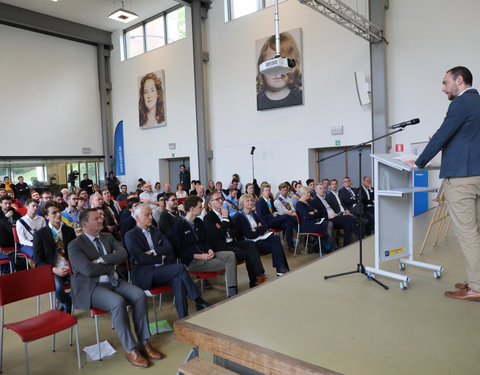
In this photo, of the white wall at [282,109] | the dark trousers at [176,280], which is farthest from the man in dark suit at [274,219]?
the white wall at [282,109]

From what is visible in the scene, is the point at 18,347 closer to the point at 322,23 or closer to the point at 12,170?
the point at 322,23

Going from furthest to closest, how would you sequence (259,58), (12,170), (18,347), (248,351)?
(12,170) → (259,58) → (18,347) → (248,351)

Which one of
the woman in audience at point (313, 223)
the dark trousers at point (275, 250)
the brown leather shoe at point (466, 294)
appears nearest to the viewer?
the brown leather shoe at point (466, 294)

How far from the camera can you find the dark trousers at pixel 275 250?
443cm

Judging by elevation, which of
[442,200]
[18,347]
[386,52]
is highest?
[386,52]

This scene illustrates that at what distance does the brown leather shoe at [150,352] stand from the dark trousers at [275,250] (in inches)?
Answer: 79.2

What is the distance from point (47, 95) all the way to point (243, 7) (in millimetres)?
7669

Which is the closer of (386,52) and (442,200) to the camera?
(442,200)

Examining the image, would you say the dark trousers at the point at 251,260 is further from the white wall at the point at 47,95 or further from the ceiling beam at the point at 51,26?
the ceiling beam at the point at 51,26

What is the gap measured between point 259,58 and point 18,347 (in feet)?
29.9

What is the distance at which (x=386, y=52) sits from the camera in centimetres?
833

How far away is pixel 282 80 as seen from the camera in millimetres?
9852

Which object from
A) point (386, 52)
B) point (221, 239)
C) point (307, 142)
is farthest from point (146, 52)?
point (221, 239)

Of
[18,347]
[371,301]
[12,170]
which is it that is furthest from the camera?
[12,170]
